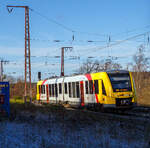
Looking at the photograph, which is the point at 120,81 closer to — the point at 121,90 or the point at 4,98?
the point at 121,90

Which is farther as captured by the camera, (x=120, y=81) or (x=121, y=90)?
(x=120, y=81)

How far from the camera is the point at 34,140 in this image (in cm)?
884

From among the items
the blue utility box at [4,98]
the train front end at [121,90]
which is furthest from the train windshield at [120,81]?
the blue utility box at [4,98]

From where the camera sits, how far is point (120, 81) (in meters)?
Result: 19.1

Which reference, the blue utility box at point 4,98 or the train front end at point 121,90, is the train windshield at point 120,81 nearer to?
the train front end at point 121,90

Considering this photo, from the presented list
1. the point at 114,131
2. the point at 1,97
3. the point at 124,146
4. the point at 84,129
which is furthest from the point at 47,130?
the point at 1,97

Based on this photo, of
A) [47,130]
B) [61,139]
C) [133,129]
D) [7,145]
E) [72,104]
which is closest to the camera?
[7,145]

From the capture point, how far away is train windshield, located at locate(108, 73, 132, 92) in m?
18.8

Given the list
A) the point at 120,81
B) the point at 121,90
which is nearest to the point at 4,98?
the point at 121,90

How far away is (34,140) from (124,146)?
9.02 ft

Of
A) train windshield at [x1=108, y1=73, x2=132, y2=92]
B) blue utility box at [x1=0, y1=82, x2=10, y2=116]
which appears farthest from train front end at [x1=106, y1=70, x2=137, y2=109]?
blue utility box at [x1=0, y1=82, x2=10, y2=116]

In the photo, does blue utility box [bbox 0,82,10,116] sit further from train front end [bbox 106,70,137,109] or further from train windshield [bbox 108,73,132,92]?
train windshield [bbox 108,73,132,92]

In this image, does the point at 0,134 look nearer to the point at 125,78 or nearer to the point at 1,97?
the point at 1,97

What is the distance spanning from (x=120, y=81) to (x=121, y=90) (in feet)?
2.17
